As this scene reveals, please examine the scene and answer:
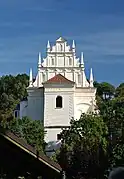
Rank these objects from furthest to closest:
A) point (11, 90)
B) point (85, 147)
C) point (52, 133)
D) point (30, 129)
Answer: point (11, 90), point (52, 133), point (30, 129), point (85, 147)

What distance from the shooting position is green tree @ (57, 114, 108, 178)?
142 ft

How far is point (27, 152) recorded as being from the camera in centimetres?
1016

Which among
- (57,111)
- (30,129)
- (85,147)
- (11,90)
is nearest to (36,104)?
(57,111)

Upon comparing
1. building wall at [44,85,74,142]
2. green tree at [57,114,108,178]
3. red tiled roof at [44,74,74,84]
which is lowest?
green tree at [57,114,108,178]

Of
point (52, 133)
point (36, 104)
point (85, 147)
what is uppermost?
point (36, 104)

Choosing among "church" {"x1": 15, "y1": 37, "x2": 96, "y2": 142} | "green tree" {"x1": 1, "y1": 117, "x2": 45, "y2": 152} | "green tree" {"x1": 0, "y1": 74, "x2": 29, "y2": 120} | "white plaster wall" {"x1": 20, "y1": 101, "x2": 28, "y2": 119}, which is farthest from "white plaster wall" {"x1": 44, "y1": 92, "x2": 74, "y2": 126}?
"green tree" {"x1": 0, "y1": 74, "x2": 29, "y2": 120}

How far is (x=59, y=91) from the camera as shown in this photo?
187ft

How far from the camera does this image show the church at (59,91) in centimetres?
5659

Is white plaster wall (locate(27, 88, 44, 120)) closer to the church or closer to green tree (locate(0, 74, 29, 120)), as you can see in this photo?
the church

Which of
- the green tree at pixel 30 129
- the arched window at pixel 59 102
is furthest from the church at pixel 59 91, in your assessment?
the green tree at pixel 30 129

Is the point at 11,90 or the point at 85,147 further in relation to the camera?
the point at 11,90

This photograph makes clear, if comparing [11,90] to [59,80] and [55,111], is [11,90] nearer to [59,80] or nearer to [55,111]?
[59,80]

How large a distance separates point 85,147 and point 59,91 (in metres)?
12.7

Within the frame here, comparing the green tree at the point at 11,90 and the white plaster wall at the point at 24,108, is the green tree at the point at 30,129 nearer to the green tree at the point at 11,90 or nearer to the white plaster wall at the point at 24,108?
the white plaster wall at the point at 24,108
